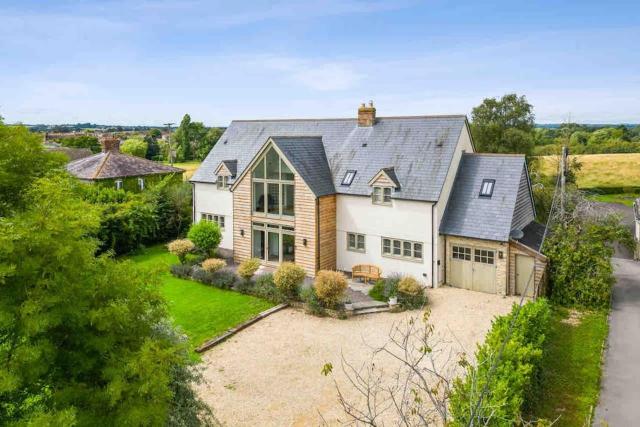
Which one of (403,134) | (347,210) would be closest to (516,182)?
(403,134)

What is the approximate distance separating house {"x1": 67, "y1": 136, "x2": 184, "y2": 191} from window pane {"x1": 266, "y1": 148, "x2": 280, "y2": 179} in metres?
15.7

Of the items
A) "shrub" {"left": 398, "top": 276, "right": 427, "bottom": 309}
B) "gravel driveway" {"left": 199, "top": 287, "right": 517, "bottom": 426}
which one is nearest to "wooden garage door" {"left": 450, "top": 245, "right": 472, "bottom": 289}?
"gravel driveway" {"left": 199, "top": 287, "right": 517, "bottom": 426}

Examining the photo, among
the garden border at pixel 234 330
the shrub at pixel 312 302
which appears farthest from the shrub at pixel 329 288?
the garden border at pixel 234 330

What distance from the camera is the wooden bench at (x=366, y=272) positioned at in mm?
24781

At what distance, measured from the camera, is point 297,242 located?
26.2 meters

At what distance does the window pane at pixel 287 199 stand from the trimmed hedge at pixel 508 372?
13.5 metres

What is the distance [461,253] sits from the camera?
2397 centimetres

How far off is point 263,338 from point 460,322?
8.20 m

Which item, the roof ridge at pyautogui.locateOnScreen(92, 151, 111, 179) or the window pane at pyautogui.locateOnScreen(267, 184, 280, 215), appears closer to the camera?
the window pane at pyautogui.locateOnScreen(267, 184, 280, 215)

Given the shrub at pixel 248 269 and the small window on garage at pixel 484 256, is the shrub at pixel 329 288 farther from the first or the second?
the small window on garage at pixel 484 256

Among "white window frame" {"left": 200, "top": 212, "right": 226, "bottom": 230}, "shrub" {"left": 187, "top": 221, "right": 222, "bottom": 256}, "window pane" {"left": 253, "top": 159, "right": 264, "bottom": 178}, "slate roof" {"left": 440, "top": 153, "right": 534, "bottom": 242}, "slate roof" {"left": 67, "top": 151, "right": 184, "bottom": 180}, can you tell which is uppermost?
"slate roof" {"left": 67, "top": 151, "right": 184, "bottom": 180}

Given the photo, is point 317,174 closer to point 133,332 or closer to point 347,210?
point 347,210

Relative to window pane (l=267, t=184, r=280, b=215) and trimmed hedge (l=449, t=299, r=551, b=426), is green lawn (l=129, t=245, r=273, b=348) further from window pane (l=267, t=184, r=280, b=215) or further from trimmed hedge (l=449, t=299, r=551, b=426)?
trimmed hedge (l=449, t=299, r=551, b=426)

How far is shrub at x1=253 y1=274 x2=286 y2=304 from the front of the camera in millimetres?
22484
